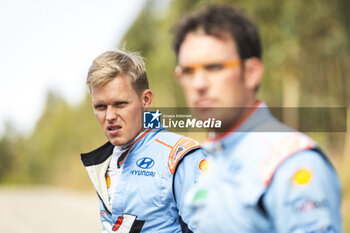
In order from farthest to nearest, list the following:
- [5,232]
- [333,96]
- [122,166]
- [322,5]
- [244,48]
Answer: [333,96]
[322,5]
[5,232]
[122,166]
[244,48]

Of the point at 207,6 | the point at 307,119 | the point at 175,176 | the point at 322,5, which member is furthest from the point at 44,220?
the point at 307,119

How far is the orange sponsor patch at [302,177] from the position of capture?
4.10ft

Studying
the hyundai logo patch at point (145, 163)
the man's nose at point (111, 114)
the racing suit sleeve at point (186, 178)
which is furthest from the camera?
the hyundai logo patch at point (145, 163)

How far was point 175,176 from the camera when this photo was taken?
2.36 metres

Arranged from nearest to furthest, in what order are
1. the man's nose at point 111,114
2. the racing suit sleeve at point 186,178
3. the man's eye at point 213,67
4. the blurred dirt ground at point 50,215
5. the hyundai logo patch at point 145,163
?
the man's eye at point 213,67, the racing suit sleeve at point 186,178, the man's nose at point 111,114, the hyundai logo patch at point 145,163, the blurred dirt ground at point 50,215

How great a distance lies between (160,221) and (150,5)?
31747 mm

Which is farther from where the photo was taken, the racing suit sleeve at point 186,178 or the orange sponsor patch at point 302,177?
the racing suit sleeve at point 186,178

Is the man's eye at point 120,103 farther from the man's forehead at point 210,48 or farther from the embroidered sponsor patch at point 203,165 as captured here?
the man's forehead at point 210,48

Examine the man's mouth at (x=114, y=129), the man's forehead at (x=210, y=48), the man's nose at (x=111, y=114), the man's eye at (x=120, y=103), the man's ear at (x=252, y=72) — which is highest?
the man's forehead at (x=210, y=48)

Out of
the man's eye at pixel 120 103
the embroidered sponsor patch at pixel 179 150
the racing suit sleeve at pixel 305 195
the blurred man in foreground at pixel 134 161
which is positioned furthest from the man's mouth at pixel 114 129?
the racing suit sleeve at pixel 305 195

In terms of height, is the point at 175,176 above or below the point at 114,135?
below

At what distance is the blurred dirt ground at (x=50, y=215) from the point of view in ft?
43.2

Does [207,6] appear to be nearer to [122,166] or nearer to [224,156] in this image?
[224,156]

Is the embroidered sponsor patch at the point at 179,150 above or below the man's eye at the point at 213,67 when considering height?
below
